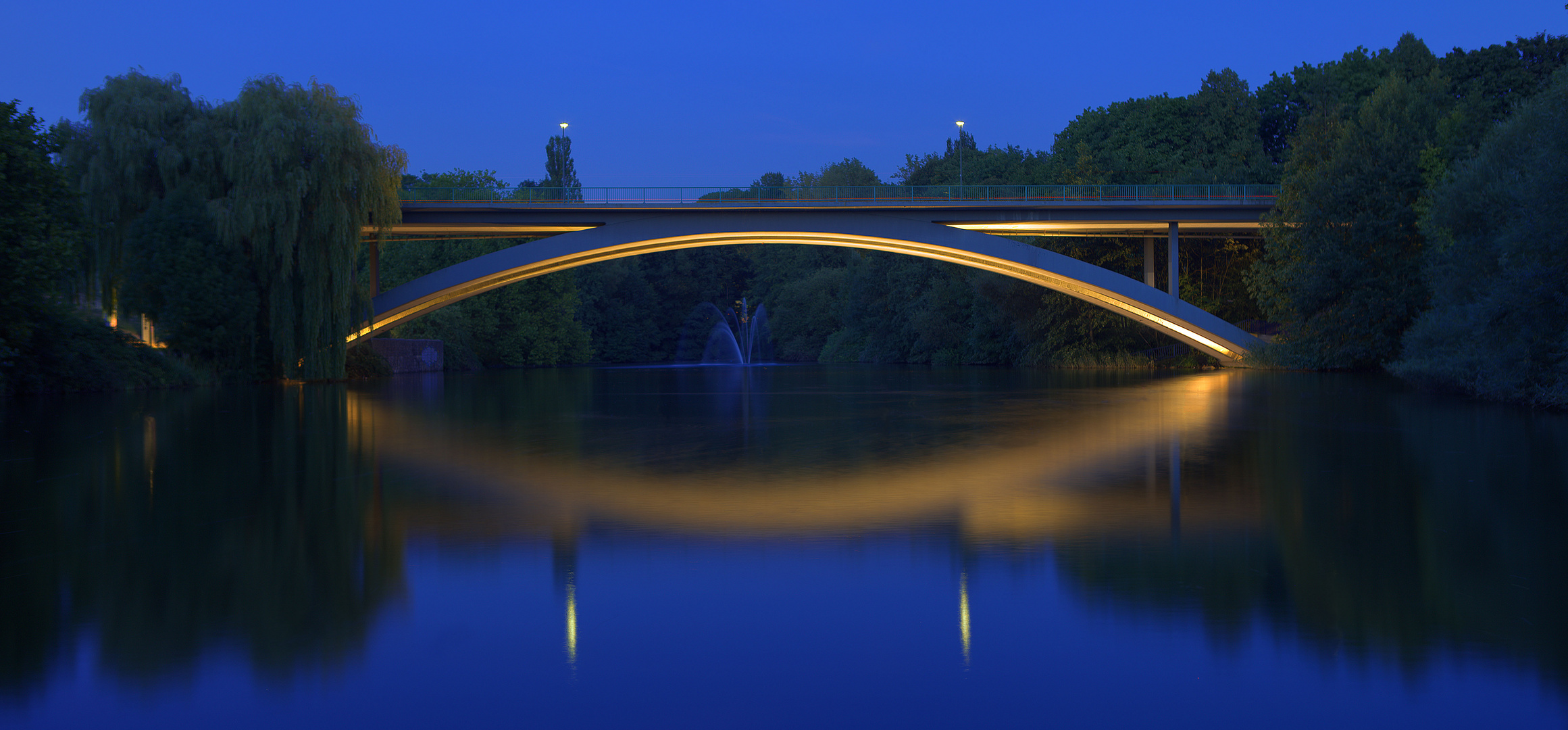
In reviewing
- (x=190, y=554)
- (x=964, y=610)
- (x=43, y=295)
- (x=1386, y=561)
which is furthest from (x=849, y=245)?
(x=964, y=610)

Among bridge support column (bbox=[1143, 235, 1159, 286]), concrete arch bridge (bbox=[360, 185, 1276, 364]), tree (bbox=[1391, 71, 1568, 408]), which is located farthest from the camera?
bridge support column (bbox=[1143, 235, 1159, 286])

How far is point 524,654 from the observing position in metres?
3.78

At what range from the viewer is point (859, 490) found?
25.5 feet

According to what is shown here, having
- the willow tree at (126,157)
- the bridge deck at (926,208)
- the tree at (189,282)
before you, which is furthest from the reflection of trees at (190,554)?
the bridge deck at (926,208)

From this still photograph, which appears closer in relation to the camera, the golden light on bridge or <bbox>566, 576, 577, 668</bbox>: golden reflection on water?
<bbox>566, 576, 577, 668</bbox>: golden reflection on water

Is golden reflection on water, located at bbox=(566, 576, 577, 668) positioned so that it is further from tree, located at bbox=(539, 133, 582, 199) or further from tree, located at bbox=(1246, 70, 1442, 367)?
tree, located at bbox=(539, 133, 582, 199)

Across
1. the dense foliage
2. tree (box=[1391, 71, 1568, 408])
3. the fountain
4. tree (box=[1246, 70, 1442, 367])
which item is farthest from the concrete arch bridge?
the fountain

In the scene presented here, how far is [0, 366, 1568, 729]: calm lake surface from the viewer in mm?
3346

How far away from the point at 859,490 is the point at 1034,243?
39.8 m

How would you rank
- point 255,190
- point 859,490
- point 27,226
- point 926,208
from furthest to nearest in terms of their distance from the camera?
point 926,208 → point 255,190 → point 27,226 → point 859,490

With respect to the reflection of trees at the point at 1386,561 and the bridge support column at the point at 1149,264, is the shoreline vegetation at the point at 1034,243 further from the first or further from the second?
the reflection of trees at the point at 1386,561

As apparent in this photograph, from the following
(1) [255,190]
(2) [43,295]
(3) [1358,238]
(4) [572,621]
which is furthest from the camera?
(3) [1358,238]

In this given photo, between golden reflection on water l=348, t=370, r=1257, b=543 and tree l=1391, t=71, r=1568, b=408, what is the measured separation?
6440 millimetres

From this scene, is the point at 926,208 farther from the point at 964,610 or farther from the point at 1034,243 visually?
the point at 964,610
